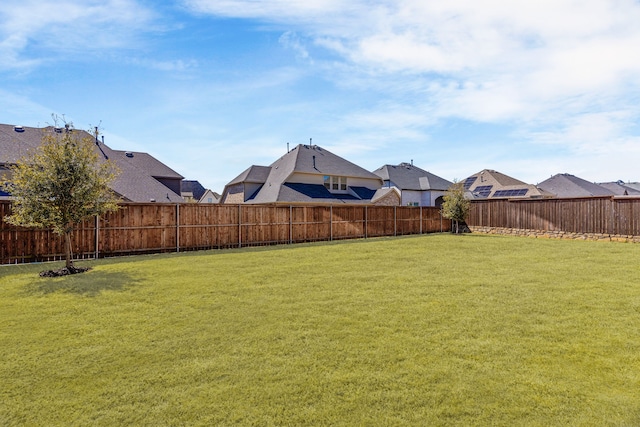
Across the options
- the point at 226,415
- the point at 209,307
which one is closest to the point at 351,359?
the point at 226,415

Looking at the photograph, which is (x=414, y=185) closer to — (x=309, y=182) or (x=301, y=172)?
(x=309, y=182)

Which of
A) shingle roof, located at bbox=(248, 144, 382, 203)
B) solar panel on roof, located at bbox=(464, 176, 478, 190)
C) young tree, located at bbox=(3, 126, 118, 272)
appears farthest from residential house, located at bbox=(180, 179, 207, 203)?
young tree, located at bbox=(3, 126, 118, 272)

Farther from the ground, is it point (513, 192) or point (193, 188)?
point (193, 188)

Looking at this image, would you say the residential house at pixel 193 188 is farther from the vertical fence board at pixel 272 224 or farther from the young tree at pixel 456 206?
the young tree at pixel 456 206

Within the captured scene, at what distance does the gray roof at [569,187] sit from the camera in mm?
44531

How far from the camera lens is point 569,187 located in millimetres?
45594

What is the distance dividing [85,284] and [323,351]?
6869 millimetres

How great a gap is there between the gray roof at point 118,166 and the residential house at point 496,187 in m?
34.9

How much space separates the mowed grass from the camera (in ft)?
9.44

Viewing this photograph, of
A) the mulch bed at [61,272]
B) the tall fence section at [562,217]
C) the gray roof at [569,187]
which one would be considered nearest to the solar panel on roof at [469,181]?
the gray roof at [569,187]

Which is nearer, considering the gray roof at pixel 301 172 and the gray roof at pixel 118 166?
the gray roof at pixel 118 166

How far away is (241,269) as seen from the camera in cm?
976

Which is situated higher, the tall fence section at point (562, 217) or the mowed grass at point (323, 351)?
the tall fence section at point (562, 217)

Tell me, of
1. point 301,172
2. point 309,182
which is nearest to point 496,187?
point 309,182
